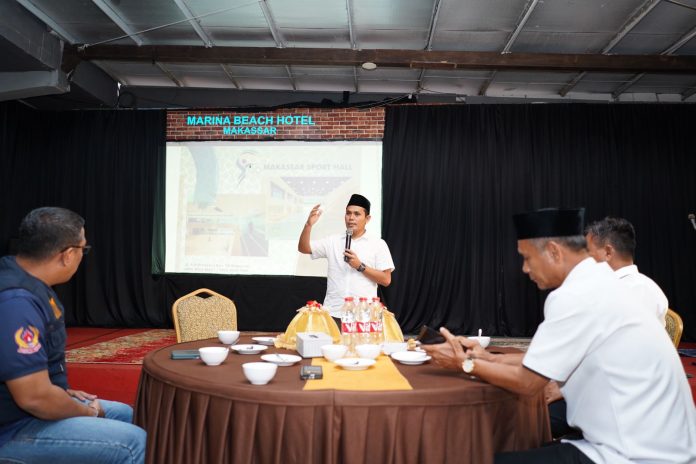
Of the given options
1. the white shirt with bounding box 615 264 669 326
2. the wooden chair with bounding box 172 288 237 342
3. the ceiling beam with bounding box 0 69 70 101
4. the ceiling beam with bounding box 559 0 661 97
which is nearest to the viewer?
the white shirt with bounding box 615 264 669 326

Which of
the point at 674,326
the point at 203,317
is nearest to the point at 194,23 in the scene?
the point at 203,317

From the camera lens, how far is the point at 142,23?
18.4ft

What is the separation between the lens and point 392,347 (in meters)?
2.18

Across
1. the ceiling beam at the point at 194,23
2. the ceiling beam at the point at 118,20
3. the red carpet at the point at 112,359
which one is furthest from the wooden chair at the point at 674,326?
the ceiling beam at the point at 118,20

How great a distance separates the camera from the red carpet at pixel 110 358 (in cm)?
425

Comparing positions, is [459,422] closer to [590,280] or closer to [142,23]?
[590,280]

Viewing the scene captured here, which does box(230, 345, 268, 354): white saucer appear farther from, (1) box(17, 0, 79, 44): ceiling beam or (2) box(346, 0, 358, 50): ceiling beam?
(1) box(17, 0, 79, 44): ceiling beam

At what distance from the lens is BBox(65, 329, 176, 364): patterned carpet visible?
4.86 meters

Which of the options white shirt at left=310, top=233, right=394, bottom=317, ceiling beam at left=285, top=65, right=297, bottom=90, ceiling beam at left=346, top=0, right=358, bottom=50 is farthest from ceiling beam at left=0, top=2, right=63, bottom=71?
white shirt at left=310, top=233, right=394, bottom=317

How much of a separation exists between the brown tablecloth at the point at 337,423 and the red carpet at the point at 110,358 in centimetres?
254

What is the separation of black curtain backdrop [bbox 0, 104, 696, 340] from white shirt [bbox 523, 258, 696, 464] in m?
5.40

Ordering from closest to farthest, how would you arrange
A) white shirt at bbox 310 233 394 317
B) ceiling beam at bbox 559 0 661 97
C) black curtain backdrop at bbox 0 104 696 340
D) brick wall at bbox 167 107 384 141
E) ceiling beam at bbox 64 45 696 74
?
white shirt at bbox 310 233 394 317 < ceiling beam at bbox 559 0 661 97 < ceiling beam at bbox 64 45 696 74 < black curtain backdrop at bbox 0 104 696 340 < brick wall at bbox 167 107 384 141

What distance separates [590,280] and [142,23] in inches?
217

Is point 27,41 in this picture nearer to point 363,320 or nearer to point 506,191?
point 363,320
